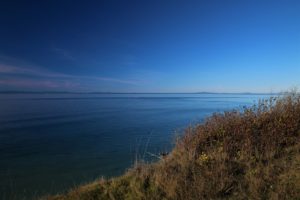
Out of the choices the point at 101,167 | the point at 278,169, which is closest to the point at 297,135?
the point at 278,169

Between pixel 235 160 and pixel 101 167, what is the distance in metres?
6.92

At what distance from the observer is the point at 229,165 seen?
240 inches

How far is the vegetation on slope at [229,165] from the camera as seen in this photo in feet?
16.8

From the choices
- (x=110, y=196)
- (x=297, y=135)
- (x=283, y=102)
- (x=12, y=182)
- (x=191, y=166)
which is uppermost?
(x=283, y=102)

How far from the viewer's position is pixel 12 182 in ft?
33.2

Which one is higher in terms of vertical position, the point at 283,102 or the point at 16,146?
the point at 283,102

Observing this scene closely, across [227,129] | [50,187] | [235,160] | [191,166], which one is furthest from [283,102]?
A: [50,187]

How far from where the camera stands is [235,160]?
21.3 ft

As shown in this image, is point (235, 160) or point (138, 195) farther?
point (235, 160)

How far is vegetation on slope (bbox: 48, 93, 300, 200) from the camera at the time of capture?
201 inches

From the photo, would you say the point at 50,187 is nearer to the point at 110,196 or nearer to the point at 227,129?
the point at 110,196

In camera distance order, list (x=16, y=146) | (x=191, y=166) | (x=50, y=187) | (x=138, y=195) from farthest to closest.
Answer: (x=16, y=146), (x=50, y=187), (x=191, y=166), (x=138, y=195)

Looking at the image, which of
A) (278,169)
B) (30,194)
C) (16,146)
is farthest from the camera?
(16,146)

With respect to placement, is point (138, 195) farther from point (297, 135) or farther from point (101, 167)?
point (101, 167)
